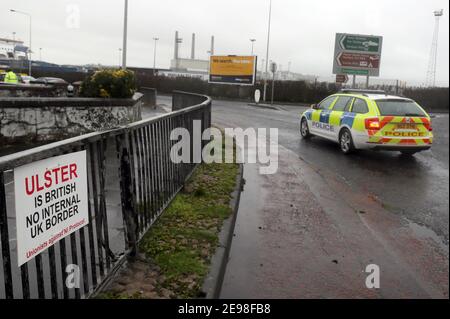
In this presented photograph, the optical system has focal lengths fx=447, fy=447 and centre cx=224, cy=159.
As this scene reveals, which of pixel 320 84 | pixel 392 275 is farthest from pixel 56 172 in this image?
pixel 320 84

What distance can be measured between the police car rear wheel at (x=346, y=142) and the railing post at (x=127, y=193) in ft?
23.6

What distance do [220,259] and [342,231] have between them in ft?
5.87

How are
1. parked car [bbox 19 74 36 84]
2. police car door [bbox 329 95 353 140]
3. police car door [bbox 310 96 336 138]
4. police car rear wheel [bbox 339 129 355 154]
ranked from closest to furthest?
police car rear wheel [bbox 339 129 355 154]
police car door [bbox 329 95 353 140]
police car door [bbox 310 96 336 138]
parked car [bbox 19 74 36 84]

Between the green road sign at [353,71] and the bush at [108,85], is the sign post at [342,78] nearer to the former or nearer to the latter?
the green road sign at [353,71]

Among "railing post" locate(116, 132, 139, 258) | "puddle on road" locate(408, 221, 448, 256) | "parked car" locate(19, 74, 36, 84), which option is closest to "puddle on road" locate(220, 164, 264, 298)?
"railing post" locate(116, 132, 139, 258)

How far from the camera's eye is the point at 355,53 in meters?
31.2

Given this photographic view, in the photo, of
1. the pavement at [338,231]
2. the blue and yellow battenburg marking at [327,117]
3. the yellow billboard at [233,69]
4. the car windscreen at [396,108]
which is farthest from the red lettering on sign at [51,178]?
the yellow billboard at [233,69]

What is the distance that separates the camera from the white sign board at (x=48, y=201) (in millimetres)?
2352

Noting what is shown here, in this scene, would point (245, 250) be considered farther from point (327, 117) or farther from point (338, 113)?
point (327, 117)

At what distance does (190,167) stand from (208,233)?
8.39ft

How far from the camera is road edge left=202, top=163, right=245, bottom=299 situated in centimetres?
342

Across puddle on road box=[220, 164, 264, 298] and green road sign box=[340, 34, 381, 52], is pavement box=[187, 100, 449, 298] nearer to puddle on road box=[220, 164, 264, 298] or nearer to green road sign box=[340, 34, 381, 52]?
puddle on road box=[220, 164, 264, 298]

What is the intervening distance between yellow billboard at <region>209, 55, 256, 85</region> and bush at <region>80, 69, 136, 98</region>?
26942mm

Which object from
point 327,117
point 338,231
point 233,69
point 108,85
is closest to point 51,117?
point 108,85
